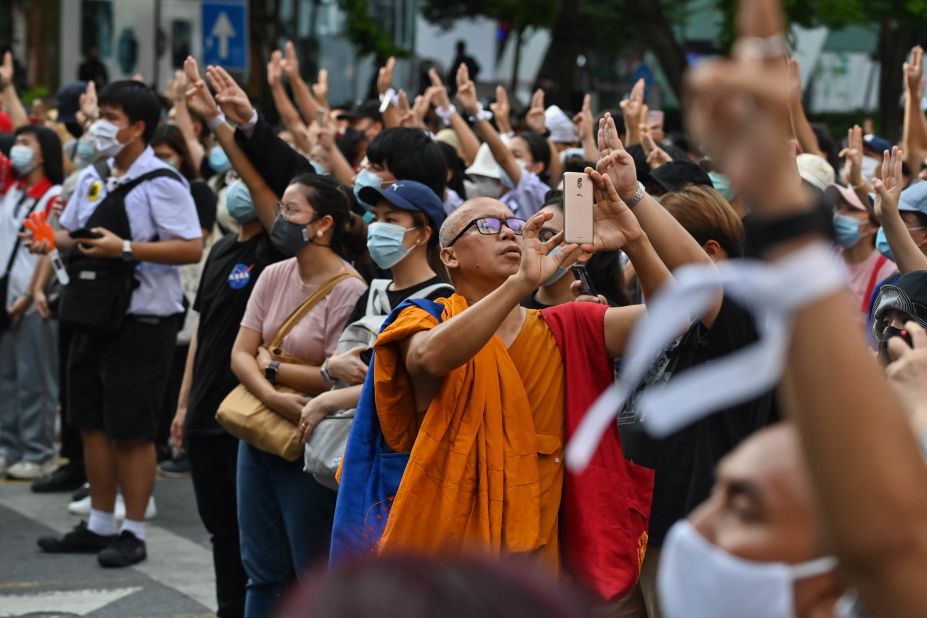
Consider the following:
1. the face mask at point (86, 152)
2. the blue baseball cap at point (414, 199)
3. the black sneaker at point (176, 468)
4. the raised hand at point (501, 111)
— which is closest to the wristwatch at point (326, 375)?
the blue baseball cap at point (414, 199)

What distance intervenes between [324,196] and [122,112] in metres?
2.08

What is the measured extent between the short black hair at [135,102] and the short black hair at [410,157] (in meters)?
1.86

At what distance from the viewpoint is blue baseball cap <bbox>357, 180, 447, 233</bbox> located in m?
5.02

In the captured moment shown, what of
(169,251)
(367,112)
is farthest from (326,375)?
(367,112)

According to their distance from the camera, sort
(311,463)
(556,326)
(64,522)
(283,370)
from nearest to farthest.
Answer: (556,326) → (311,463) → (283,370) → (64,522)

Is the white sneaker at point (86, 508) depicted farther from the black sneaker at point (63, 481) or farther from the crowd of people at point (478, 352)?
the black sneaker at point (63, 481)

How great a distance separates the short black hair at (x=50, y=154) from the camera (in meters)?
9.40

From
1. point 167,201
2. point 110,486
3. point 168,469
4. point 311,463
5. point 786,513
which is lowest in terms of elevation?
point 168,469

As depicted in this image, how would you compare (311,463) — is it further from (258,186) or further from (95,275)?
(95,275)

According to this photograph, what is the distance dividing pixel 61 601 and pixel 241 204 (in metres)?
2.02

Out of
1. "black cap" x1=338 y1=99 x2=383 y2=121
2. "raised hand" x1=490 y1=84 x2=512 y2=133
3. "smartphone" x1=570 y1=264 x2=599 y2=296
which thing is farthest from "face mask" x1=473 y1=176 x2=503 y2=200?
"smartphone" x1=570 y1=264 x2=599 y2=296

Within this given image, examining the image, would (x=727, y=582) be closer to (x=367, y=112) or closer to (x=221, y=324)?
Result: (x=221, y=324)

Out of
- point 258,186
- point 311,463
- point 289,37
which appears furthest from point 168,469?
point 289,37

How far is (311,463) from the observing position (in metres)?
4.84
